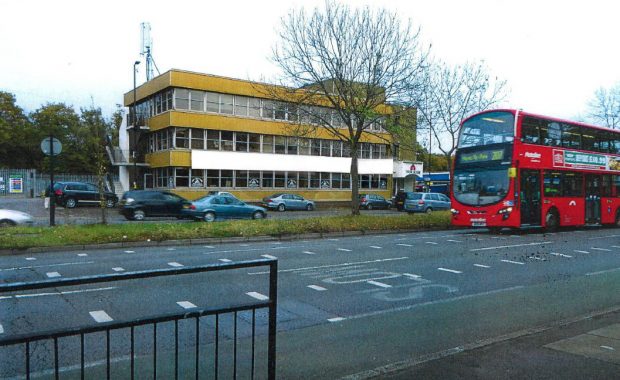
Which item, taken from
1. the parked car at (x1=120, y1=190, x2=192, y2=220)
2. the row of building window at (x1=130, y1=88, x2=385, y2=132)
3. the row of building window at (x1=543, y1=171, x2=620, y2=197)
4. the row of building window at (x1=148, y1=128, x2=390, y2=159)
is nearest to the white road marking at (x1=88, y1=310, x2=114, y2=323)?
the row of building window at (x1=543, y1=171, x2=620, y2=197)

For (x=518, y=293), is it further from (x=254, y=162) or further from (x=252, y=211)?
(x=254, y=162)

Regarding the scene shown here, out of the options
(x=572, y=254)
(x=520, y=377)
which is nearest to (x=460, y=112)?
(x=572, y=254)

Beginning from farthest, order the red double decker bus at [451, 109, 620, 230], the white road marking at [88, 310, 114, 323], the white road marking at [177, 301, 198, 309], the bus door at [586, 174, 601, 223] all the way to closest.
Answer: the bus door at [586, 174, 601, 223], the red double decker bus at [451, 109, 620, 230], the white road marking at [177, 301, 198, 309], the white road marking at [88, 310, 114, 323]

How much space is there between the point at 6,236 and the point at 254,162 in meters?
27.3

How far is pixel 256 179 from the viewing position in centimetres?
4069

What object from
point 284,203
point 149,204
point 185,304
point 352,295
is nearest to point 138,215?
point 149,204

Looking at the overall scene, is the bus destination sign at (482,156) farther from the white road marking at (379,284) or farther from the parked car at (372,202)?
the parked car at (372,202)

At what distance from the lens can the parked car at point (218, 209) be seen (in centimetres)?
2308

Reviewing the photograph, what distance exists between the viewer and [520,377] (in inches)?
160

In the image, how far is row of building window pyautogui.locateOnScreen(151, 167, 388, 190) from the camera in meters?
37.2

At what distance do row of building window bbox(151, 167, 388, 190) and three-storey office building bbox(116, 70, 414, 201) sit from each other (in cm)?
8

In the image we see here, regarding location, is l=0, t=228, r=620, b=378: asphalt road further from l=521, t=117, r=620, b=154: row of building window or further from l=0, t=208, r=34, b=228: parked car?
l=521, t=117, r=620, b=154: row of building window

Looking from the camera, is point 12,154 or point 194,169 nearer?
point 194,169

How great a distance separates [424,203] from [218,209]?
1704 centimetres
